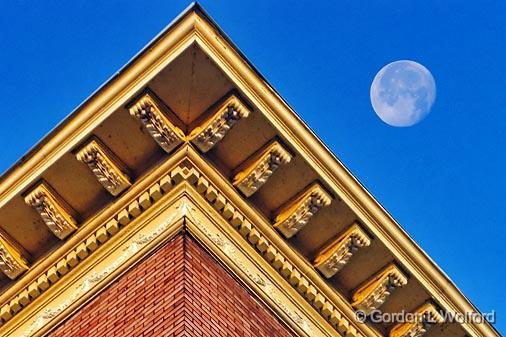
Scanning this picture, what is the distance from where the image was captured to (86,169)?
1278 cm

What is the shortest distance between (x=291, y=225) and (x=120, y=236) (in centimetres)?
200

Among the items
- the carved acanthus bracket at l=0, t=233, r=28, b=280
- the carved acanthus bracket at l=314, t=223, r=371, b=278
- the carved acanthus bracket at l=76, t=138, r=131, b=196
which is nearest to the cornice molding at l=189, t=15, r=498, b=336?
the carved acanthus bracket at l=314, t=223, r=371, b=278

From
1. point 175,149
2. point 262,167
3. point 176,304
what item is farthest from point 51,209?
point 176,304

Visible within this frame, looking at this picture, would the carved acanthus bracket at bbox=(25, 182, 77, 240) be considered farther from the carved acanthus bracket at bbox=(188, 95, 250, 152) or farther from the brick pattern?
the carved acanthus bracket at bbox=(188, 95, 250, 152)

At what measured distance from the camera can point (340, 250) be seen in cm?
1362

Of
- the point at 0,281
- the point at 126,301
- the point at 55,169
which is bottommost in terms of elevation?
the point at 126,301

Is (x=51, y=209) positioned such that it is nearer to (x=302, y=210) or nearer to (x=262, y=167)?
(x=262, y=167)

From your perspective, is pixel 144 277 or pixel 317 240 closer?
pixel 144 277

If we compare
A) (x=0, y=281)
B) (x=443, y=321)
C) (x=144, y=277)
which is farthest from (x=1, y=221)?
(x=443, y=321)

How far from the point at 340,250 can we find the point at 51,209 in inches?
134

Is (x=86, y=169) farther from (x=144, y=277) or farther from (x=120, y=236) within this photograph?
(x=144, y=277)

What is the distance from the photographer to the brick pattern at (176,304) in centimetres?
1084

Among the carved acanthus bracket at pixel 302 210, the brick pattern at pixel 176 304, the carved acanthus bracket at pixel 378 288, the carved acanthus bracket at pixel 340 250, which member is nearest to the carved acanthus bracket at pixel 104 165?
the brick pattern at pixel 176 304

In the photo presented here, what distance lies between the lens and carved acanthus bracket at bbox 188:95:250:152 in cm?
1264
